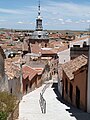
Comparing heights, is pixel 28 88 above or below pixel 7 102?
below

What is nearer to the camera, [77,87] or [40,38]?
[77,87]

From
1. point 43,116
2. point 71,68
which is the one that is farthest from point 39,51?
point 43,116

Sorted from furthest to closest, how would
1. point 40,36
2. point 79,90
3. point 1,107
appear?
1. point 40,36
2. point 79,90
3. point 1,107

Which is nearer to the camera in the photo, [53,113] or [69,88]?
[53,113]

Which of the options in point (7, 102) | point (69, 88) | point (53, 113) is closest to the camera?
point (7, 102)

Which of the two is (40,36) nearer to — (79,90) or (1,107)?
(79,90)

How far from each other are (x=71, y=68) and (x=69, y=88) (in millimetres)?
2200

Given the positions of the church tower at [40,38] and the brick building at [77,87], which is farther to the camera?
the church tower at [40,38]

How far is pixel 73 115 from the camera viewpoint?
17.5 m

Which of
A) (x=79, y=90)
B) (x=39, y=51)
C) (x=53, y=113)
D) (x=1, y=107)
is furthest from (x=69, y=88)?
(x=39, y=51)

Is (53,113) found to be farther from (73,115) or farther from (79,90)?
(79,90)

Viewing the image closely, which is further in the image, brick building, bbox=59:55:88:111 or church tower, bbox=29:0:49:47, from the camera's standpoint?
church tower, bbox=29:0:49:47

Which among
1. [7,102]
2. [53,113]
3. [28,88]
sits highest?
[7,102]

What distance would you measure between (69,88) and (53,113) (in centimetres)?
734
